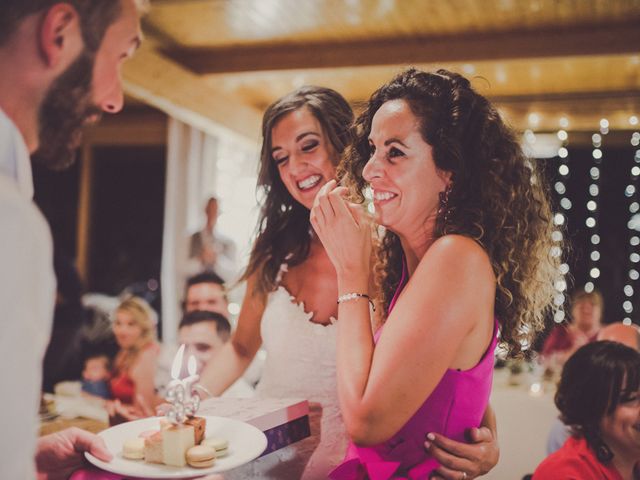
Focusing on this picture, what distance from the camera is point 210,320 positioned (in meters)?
3.15

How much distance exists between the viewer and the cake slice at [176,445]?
1077mm

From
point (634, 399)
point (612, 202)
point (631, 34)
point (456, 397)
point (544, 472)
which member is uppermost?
point (631, 34)

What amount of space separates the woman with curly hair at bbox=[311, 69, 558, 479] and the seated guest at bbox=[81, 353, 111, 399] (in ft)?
10.0

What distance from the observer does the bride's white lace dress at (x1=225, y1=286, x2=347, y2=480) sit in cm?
167

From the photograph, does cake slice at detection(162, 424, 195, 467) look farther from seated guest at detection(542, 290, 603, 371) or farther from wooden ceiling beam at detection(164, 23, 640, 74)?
seated guest at detection(542, 290, 603, 371)

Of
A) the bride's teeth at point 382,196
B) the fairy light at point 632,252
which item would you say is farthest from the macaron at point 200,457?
the fairy light at point 632,252

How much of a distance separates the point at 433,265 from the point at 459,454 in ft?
1.31

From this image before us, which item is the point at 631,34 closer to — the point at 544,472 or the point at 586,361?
the point at 586,361

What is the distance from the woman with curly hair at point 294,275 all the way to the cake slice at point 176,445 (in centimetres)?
67

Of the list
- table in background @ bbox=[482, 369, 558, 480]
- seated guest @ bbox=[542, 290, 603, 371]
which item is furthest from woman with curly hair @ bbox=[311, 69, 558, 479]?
seated guest @ bbox=[542, 290, 603, 371]

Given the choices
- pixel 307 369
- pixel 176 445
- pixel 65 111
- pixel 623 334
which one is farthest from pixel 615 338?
pixel 65 111

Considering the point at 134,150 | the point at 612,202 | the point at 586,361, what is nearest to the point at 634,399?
the point at 586,361

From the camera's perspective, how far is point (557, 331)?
16.2ft

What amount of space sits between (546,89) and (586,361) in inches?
165
